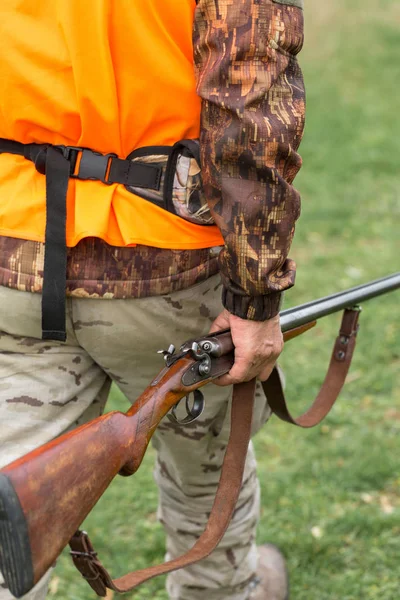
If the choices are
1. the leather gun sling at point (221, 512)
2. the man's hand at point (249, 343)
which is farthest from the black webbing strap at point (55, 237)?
the leather gun sling at point (221, 512)

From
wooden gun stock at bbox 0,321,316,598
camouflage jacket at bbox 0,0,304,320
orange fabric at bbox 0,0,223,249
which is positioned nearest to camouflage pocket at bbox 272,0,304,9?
camouflage jacket at bbox 0,0,304,320

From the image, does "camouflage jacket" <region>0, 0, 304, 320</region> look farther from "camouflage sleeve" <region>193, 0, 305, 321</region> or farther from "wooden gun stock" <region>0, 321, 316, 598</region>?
"wooden gun stock" <region>0, 321, 316, 598</region>

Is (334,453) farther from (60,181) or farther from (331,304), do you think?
(60,181)

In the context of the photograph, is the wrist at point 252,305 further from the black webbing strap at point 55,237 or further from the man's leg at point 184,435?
the black webbing strap at point 55,237

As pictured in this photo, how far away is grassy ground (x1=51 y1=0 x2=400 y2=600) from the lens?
11.3 feet

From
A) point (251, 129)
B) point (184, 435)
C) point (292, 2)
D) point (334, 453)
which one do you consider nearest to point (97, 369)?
point (184, 435)

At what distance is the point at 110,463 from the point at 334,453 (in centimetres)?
242

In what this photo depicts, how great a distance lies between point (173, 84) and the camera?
6.88ft

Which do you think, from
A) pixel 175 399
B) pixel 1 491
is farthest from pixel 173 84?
pixel 1 491

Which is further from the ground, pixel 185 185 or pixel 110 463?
pixel 185 185

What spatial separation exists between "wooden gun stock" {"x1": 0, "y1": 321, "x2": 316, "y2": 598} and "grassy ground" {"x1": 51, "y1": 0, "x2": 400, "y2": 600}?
1.60 metres

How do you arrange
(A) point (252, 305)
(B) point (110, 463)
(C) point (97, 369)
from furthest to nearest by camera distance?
(C) point (97, 369)
(A) point (252, 305)
(B) point (110, 463)

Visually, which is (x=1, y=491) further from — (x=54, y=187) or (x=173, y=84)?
(x=173, y=84)

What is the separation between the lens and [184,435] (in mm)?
2557
